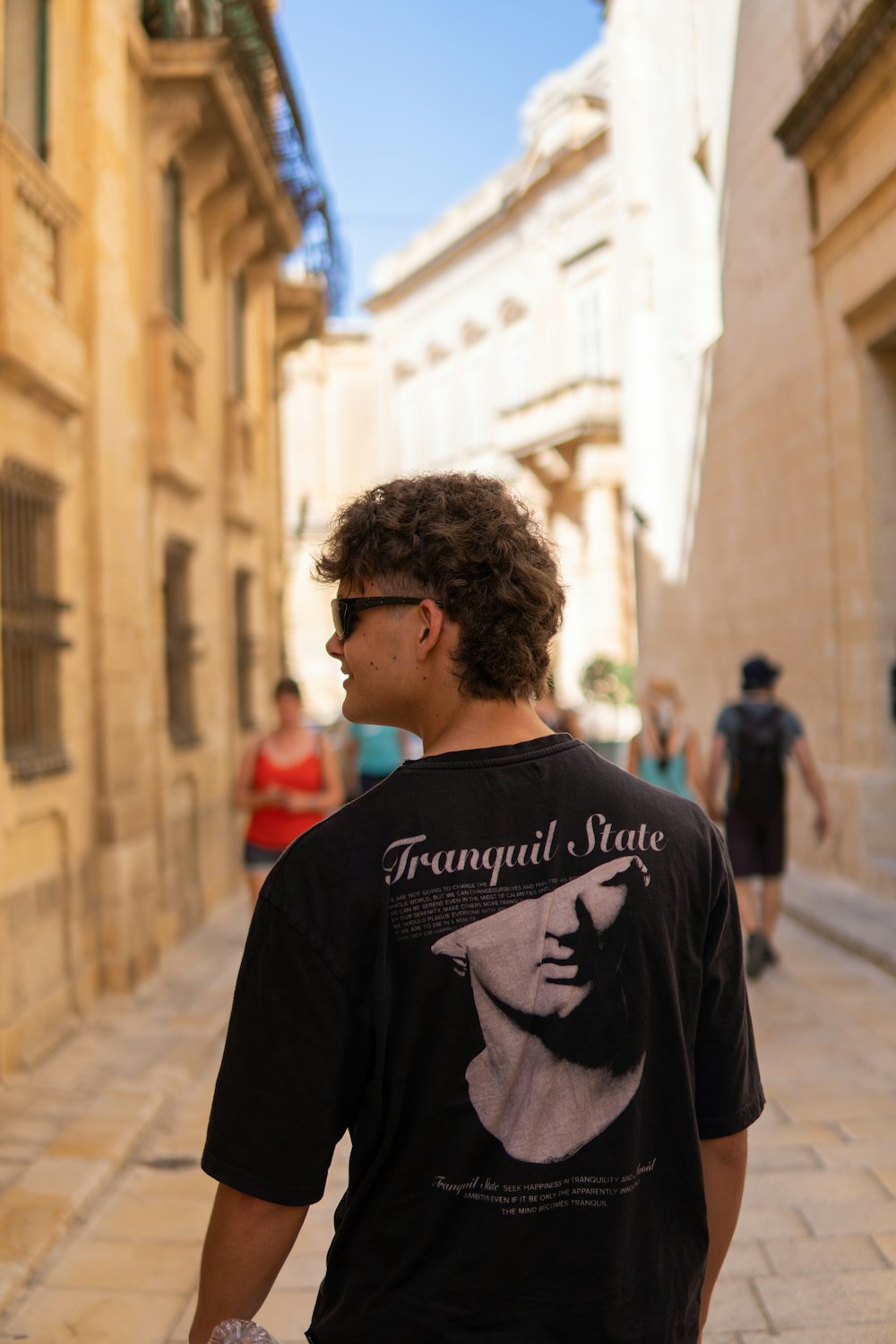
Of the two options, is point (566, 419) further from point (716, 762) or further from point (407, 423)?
point (716, 762)

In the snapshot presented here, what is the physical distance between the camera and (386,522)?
5.21ft

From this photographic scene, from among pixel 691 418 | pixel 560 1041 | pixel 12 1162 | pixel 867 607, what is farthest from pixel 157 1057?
pixel 691 418

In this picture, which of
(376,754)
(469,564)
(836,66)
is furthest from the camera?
(836,66)

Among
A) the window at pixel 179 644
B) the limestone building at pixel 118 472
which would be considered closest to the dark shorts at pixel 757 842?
the limestone building at pixel 118 472

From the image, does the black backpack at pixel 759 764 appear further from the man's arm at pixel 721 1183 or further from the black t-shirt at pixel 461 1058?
the black t-shirt at pixel 461 1058

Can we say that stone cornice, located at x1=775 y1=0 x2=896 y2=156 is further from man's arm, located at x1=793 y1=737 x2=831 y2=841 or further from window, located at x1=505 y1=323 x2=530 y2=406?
window, located at x1=505 y1=323 x2=530 y2=406

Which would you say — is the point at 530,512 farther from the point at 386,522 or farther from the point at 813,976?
the point at 813,976

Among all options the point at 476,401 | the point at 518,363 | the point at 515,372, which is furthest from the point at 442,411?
the point at 518,363

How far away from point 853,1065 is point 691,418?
38.6 ft

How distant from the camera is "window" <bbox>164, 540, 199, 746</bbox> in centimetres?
980

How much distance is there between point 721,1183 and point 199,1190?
130 inches

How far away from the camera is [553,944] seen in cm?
149

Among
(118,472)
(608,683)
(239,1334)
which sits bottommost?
(239,1334)

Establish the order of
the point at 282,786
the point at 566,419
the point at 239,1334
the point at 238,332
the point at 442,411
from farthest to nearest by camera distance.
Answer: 1. the point at 442,411
2. the point at 566,419
3. the point at 238,332
4. the point at 282,786
5. the point at 239,1334
